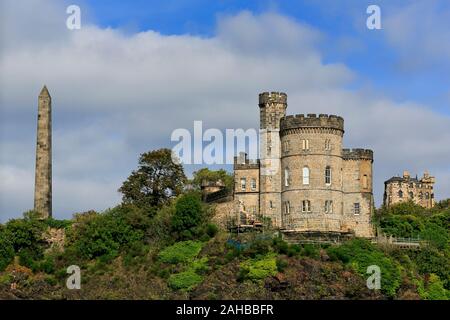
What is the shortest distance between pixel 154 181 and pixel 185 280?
1551 cm

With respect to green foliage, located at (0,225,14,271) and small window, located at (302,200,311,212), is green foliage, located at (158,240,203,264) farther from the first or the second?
green foliage, located at (0,225,14,271)

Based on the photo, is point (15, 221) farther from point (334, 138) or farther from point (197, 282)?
Result: point (334, 138)

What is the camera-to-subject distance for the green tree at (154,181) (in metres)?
106

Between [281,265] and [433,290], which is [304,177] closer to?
[281,265]

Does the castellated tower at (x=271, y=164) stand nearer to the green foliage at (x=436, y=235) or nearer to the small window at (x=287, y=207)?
the small window at (x=287, y=207)

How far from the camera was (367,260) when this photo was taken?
93750mm

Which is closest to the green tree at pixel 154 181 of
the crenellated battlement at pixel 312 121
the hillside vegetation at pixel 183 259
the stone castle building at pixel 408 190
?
the hillside vegetation at pixel 183 259

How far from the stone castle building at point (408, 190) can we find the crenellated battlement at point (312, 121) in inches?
2781

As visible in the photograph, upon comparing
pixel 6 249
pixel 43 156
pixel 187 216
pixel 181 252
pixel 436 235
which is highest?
pixel 43 156

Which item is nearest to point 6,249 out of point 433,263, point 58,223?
point 58,223

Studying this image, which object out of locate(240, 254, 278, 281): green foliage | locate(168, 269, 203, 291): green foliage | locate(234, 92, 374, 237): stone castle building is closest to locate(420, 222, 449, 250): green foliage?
locate(234, 92, 374, 237): stone castle building

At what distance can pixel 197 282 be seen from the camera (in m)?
92.8
